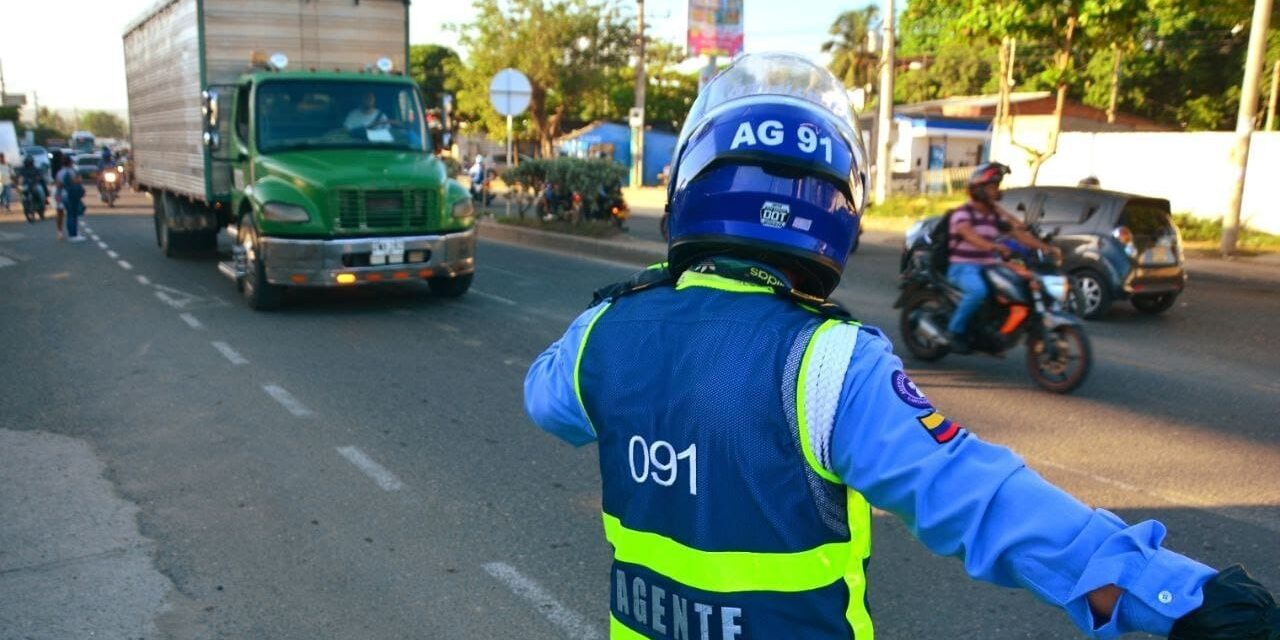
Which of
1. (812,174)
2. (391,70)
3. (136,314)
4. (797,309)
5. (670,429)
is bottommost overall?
(136,314)

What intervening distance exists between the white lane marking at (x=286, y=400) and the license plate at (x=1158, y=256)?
364 inches

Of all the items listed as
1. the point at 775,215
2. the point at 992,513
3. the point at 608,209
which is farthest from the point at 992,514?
the point at 608,209

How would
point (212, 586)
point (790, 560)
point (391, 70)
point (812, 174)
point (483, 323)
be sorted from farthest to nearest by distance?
point (391, 70)
point (483, 323)
point (212, 586)
point (812, 174)
point (790, 560)

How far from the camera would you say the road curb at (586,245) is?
17130 mm

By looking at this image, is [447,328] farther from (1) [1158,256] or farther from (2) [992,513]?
(2) [992,513]

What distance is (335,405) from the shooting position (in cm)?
701

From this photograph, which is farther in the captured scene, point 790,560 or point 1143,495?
point 1143,495

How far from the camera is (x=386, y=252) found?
10633 mm

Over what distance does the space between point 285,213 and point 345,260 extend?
0.74 m

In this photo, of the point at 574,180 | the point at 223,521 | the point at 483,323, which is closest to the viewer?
the point at 223,521

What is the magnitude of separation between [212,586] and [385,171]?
23.1 ft

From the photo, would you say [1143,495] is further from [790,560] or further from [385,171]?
[385,171]

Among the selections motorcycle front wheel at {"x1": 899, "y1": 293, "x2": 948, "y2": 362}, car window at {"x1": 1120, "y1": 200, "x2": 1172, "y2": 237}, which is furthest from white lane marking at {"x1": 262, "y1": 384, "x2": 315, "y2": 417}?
car window at {"x1": 1120, "y1": 200, "x2": 1172, "y2": 237}

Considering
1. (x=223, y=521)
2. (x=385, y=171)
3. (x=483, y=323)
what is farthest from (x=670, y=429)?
(x=385, y=171)
